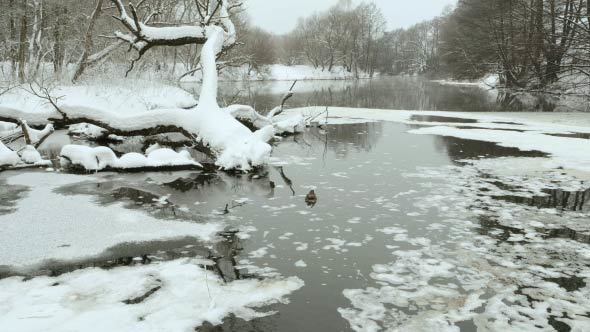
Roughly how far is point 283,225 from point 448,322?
3.11 meters

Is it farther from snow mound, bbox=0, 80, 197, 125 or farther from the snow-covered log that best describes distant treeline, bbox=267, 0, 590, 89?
snow mound, bbox=0, 80, 197, 125

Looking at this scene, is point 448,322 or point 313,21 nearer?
point 448,322

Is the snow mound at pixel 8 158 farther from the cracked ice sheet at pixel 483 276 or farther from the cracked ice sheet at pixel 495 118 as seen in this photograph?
the cracked ice sheet at pixel 495 118

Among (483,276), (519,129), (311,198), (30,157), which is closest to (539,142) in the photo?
(519,129)

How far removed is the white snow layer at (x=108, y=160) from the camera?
10391 mm

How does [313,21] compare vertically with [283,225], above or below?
above

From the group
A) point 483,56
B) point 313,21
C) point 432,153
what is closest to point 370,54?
point 313,21

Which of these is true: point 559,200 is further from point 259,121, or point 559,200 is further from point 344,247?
point 259,121

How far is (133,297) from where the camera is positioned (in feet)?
14.8

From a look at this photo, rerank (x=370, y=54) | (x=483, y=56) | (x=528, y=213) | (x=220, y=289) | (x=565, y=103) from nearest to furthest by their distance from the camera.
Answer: (x=220, y=289) → (x=528, y=213) → (x=565, y=103) → (x=483, y=56) → (x=370, y=54)

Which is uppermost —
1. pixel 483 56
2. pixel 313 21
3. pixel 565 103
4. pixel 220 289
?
pixel 313 21

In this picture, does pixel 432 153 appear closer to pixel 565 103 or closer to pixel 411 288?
pixel 411 288

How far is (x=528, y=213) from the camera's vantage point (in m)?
7.08

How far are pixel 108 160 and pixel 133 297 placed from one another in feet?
22.2
